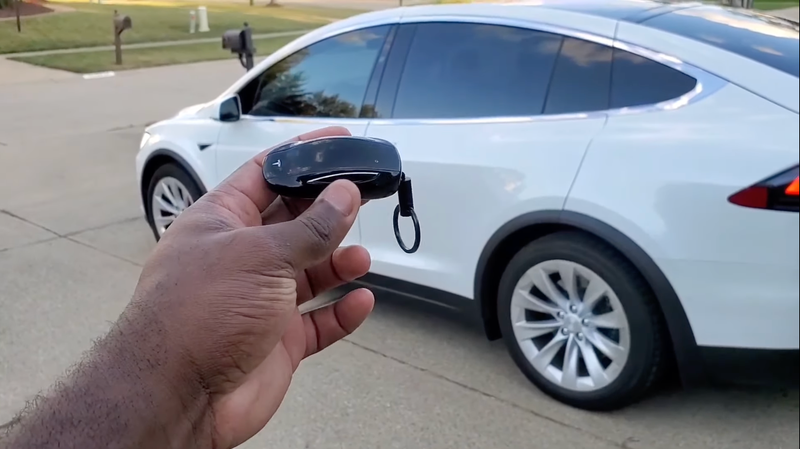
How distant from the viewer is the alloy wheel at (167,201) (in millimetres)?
5000

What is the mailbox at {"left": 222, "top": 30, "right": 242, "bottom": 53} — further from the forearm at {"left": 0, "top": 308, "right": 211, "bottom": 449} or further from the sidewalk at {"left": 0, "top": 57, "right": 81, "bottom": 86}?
the forearm at {"left": 0, "top": 308, "right": 211, "bottom": 449}

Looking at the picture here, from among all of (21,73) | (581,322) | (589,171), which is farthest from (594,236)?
(21,73)

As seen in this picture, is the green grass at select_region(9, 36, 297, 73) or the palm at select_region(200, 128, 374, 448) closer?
the palm at select_region(200, 128, 374, 448)

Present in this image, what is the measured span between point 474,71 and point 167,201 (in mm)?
2297

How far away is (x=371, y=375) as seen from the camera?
12.6 ft

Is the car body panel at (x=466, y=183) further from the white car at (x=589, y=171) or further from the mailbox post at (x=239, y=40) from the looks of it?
the mailbox post at (x=239, y=40)

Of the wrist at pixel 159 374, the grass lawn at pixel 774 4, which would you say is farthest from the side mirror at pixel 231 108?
the grass lawn at pixel 774 4

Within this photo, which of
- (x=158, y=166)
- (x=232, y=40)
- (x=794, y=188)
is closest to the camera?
(x=794, y=188)

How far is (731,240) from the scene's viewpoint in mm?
3043

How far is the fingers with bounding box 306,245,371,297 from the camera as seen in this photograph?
1.84 m

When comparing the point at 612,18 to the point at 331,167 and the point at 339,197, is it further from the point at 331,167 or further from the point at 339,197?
the point at 339,197

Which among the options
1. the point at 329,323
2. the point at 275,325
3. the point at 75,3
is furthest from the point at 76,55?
the point at 275,325

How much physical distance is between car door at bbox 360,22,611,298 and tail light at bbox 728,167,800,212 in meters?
0.65

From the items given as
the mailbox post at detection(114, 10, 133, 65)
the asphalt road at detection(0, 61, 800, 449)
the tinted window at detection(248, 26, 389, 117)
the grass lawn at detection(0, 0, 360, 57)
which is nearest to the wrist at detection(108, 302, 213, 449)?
the grass lawn at detection(0, 0, 360, 57)
